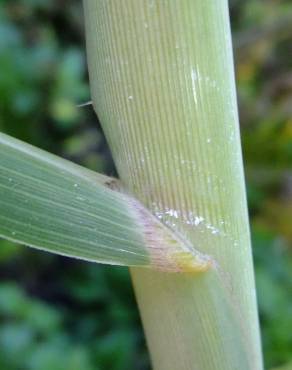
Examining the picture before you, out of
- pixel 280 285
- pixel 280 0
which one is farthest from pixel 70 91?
pixel 280 0

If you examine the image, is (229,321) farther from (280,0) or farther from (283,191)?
(280,0)

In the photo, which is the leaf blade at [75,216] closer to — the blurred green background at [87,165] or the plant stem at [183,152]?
the plant stem at [183,152]

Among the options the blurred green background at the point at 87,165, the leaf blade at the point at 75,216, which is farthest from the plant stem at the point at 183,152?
the blurred green background at the point at 87,165

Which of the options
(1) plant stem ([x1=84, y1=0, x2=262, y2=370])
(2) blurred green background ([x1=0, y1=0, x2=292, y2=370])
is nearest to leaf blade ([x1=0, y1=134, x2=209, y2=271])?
(1) plant stem ([x1=84, y1=0, x2=262, y2=370])

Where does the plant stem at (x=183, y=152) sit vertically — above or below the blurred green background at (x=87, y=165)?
above

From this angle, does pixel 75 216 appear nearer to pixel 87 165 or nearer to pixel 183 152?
pixel 183 152

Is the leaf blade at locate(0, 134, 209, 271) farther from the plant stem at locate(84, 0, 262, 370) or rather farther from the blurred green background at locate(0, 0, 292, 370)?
the blurred green background at locate(0, 0, 292, 370)

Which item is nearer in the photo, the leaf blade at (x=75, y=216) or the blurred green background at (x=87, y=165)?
the leaf blade at (x=75, y=216)
